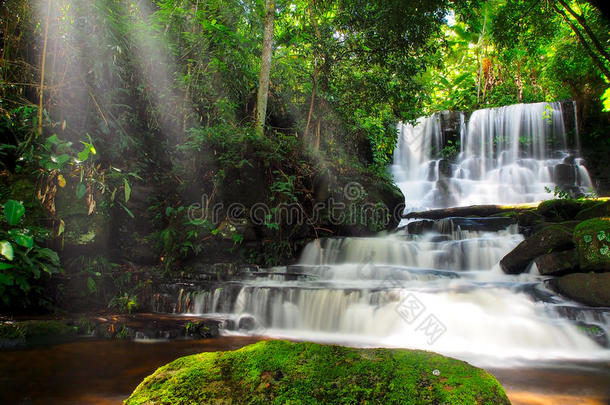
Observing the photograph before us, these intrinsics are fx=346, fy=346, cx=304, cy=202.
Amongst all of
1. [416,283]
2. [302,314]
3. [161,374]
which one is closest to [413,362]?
[161,374]

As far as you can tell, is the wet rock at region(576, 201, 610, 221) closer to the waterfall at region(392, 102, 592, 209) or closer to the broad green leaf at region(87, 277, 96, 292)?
the waterfall at region(392, 102, 592, 209)

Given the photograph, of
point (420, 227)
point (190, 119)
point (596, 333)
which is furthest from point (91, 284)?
point (420, 227)

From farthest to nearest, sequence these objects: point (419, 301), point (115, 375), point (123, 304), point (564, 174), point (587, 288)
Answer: point (564, 174)
point (123, 304)
point (419, 301)
point (587, 288)
point (115, 375)

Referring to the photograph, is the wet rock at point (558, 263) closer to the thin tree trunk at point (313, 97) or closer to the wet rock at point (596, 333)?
the wet rock at point (596, 333)

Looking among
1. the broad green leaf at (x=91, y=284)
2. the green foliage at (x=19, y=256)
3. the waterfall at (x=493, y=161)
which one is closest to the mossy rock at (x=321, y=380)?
the green foliage at (x=19, y=256)

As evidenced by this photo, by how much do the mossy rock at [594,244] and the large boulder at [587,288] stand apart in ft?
1.17

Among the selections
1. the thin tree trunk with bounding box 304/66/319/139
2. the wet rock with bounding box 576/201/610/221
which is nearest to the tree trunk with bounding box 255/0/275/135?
the thin tree trunk with bounding box 304/66/319/139

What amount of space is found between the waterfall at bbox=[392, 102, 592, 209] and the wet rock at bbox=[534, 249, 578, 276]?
7952 millimetres

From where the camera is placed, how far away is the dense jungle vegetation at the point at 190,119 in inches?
194

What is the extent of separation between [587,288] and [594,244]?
88 centimetres

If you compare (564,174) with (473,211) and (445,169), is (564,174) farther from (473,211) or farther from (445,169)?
(473,211)

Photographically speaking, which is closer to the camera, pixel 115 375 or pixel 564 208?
pixel 115 375

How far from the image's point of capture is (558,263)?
19.7ft

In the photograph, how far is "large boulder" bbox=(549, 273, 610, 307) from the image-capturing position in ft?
15.8
